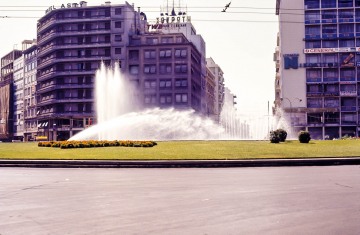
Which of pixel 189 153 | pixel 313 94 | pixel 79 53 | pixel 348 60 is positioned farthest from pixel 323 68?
pixel 189 153

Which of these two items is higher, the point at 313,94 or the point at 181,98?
the point at 313,94

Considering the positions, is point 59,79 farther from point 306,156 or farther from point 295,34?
point 306,156

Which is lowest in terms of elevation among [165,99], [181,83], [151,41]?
[165,99]

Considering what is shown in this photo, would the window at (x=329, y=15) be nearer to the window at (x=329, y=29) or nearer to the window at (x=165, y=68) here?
the window at (x=329, y=29)

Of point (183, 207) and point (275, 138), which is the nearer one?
point (183, 207)

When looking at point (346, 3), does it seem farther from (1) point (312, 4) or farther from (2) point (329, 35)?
(2) point (329, 35)

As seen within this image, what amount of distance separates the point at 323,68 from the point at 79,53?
5563 centimetres

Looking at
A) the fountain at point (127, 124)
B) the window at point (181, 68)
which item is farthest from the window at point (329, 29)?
the fountain at point (127, 124)

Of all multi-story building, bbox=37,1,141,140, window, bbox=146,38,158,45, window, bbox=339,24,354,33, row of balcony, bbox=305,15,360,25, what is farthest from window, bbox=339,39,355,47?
multi-story building, bbox=37,1,141,140

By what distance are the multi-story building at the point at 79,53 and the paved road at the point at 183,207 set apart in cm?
9281

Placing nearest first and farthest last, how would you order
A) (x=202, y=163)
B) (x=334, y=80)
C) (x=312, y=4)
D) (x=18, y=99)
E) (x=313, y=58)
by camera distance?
(x=202, y=163), (x=334, y=80), (x=312, y=4), (x=313, y=58), (x=18, y=99)

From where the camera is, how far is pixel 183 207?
10492 mm

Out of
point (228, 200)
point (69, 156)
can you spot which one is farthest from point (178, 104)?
point (228, 200)

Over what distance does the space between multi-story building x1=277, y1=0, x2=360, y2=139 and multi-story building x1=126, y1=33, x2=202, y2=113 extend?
22163 millimetres
